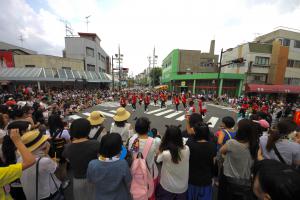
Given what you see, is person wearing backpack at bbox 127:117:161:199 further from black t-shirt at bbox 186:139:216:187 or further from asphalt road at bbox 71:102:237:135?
asphalt road at bbox 71:102:237:135

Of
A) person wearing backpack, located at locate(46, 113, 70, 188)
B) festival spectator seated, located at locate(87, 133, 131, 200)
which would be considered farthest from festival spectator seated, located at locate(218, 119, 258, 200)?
person wearing backpack, located at locate(46, 113, 70, 188)

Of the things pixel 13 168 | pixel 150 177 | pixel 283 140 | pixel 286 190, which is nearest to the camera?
pixel 286 190

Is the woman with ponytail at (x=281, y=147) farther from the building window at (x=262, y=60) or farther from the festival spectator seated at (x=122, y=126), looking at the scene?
the building window at (x=262, y=60)

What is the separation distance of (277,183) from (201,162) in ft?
4.12

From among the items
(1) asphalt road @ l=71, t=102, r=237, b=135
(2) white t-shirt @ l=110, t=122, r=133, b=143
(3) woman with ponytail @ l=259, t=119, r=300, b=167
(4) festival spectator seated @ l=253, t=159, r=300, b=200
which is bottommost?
(1) asphalt road @ l=71, t=102, r=237, b=135

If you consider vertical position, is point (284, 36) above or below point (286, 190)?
above

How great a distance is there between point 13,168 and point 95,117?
64.0 inches

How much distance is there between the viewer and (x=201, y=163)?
6.91 feet

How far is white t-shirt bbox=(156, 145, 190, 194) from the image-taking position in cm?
200

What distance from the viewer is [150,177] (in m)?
1.93

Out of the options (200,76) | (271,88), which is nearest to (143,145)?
(200,76)

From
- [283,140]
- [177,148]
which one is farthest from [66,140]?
[283,140]

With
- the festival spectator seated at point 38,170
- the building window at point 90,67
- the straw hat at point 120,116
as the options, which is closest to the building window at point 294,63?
the straw hat at point 120,116

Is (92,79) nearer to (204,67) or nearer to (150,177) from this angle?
(204,67)
